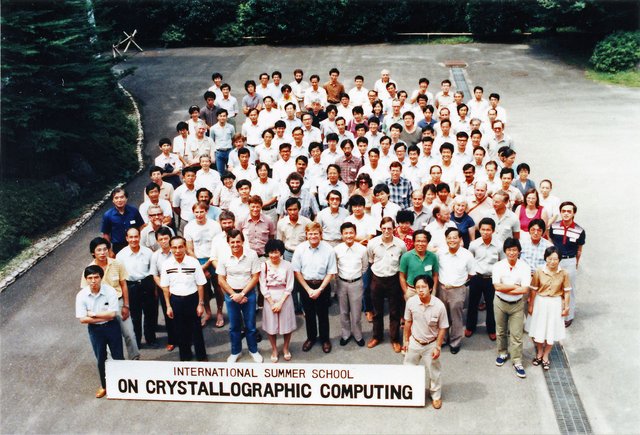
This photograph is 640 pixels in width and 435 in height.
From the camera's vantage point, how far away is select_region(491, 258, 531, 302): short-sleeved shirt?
7.32 metres

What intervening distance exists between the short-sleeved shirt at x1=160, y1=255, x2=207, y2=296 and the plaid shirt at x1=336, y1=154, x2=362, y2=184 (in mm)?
3463

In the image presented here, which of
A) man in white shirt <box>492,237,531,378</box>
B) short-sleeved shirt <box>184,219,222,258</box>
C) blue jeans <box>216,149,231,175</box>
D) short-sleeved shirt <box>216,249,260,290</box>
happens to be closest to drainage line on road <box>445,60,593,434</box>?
man in white shirt <box>492,237,531,378</box>

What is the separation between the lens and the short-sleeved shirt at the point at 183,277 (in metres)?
7.42

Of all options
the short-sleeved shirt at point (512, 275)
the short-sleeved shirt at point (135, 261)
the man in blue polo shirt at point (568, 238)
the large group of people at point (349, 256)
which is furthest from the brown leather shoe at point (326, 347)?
the man in blue polo shirt at point (568, 238)

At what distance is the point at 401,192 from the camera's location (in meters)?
9.06

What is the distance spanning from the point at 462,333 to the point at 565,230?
6.58 ft

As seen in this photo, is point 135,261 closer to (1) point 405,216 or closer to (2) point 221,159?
(1) point 405,216

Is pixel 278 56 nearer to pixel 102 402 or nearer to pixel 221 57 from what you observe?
pixel 221 57

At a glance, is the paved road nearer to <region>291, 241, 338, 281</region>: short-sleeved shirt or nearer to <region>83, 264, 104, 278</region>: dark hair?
<region>291, 241, 338, 281</region>: short-sleeved shirt

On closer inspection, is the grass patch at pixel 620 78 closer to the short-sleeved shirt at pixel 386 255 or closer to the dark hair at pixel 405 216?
the dark hair at pixel 405 216

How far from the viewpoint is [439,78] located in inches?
798

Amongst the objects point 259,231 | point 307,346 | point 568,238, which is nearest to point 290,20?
point 259,231

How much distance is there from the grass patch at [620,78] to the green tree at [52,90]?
15.5 meters

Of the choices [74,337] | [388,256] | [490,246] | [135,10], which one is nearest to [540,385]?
[490,246]
